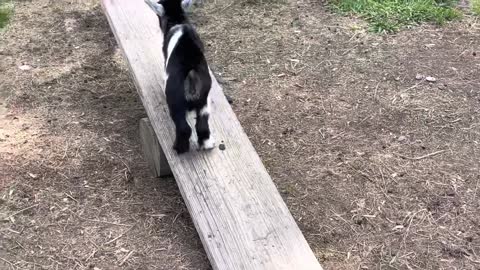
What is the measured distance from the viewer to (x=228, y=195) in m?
3.88

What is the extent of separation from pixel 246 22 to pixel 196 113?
2.72m

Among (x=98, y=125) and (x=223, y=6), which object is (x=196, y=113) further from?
(x=223, y=6)

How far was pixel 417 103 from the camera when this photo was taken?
17.9 feet

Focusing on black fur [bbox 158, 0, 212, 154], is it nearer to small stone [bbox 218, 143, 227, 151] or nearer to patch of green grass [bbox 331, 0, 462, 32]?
small stone [bbox 218, 143, 227, 151]

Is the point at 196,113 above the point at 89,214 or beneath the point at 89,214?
above

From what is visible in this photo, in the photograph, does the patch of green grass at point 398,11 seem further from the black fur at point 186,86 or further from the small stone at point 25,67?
the small stone at point 25,67

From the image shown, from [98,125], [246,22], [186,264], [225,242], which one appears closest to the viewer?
[225,242]

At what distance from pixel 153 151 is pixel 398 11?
11.1ft

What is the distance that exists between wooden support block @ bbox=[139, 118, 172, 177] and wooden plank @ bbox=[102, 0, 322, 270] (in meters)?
0.13

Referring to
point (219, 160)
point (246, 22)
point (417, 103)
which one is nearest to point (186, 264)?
point (219, 160)

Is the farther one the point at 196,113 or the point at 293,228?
the point at 196,113

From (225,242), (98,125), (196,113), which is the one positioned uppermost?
(196,113)

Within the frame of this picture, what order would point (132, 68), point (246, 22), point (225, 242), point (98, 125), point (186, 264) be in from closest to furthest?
1. point (225, 242)
2. point (186, 264)
3. point (132, 68)
4. point (98, 125)
5. point (246, 22)

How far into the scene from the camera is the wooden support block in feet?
14.7
